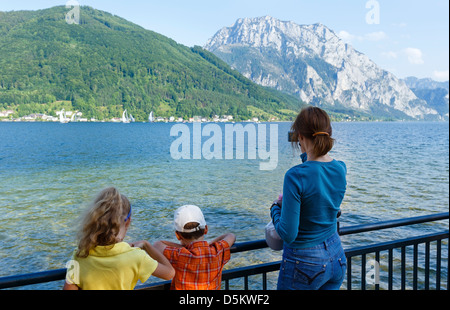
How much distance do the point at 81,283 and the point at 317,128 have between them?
1754 mm

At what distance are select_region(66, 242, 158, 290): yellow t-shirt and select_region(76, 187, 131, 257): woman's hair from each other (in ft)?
0.17

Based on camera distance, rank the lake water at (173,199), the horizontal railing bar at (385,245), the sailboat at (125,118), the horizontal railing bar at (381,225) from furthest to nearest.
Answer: the sailboat at (125,118) → the lake water at (173,199) → the horizontal railing bar at (385,245) → the horizontal railing bar at (381,225)

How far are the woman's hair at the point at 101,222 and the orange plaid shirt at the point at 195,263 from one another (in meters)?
0.48

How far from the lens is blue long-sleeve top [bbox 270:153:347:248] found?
91.0 inches

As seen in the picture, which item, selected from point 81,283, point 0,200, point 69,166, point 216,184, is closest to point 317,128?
point 81,283

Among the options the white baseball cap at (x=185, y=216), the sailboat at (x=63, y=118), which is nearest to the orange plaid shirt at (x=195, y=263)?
the white baseball cap at (x=185, y=216)

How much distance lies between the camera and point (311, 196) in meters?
2.37

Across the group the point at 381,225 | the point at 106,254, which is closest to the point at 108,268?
the point at 106,254

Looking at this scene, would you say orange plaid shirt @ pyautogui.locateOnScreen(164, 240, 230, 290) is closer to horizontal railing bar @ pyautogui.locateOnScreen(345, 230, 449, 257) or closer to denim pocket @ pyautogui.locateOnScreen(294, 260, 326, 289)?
denim pocket @ pyautogui.locateOnScreen(294, 260, 326, 289)

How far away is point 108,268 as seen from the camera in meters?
2.28

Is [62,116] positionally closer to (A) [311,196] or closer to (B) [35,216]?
(B) [35,216]

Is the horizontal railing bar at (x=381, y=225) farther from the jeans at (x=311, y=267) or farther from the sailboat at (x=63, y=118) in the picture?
the sailboat at (x=63, y=118)

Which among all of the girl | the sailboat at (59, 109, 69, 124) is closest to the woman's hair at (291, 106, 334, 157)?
the girl

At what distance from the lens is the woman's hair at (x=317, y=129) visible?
2.41 m
